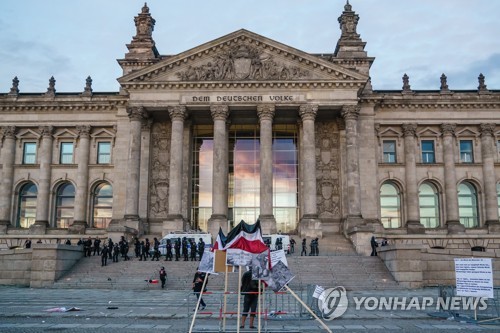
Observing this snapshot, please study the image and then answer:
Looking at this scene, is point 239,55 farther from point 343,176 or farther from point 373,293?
point 373,293

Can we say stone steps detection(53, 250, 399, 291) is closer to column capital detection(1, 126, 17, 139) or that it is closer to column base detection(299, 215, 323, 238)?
column base detection(299, 215, 323, 238)

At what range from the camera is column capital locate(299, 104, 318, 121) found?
47.2 metres

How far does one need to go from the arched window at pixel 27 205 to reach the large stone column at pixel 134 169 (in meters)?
13.4

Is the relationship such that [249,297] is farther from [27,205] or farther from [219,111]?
[27,205]

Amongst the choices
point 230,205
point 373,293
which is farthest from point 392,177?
point 373,293

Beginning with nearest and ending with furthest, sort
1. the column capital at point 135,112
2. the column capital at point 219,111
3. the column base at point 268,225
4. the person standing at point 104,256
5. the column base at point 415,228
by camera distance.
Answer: the person standing at point 104,256 → the column base at point 268,225 → the column capital at point 219,111 → the column capital at point 135,112 → the column base at point 415,228

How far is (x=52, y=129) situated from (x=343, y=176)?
2936cm

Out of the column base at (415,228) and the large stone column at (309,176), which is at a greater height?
the large stone column at (309,176)

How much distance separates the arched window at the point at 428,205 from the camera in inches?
2071

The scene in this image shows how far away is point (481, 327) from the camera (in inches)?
656

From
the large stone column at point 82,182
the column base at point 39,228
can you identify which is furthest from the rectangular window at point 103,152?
the column base at point 39,228

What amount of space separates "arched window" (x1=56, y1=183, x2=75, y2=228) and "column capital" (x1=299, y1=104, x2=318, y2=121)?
24524 mm

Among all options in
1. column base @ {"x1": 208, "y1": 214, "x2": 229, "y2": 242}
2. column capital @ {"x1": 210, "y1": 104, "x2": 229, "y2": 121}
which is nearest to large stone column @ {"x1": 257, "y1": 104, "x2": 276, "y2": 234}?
column capital @ {"x1": 210, "y1": 104, "x2": 229, "y2": 121}

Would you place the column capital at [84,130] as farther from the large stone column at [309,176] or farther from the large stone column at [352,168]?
the large stone column at [352,168]
